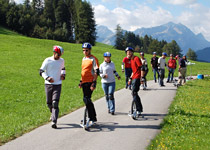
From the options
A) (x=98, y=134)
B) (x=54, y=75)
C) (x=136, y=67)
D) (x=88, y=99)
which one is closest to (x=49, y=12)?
(x=136, y=67)

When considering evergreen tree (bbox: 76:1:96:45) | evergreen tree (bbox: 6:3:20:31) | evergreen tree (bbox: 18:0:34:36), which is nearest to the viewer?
evergreen tree (bbox: 76:1:96:45)

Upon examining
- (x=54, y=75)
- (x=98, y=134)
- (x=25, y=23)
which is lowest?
(x=98, y=134)

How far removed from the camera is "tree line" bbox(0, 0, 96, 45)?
2872 inches

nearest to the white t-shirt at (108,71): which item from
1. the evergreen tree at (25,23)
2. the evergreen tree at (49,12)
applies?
the evergreen tree at (25,23)

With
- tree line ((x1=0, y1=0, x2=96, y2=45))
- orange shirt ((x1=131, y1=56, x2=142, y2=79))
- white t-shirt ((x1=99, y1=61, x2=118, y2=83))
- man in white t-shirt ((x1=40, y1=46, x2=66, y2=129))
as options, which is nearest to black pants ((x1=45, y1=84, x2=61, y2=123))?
man in white t-shirt ((x1=40, y1=46, x2=66, y2=129))

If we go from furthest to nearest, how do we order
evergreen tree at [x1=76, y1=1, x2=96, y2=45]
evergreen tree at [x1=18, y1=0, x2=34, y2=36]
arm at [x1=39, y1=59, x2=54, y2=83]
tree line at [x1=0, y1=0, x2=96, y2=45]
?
evergreen tree at [x1=18, y1=0, x2=34, y2=36] → tree line at [x1=0, y1=0, x2=96, y2=45] → evergreen tree at [x1=76, y1=1, x2=96, y2=45] → arm at [x1=39, y1=59, x2=54, y2=83]

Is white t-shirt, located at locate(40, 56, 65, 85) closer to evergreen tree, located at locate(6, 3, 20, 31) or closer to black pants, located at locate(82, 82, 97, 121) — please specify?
black pants, located at locate(82, 82, 97, 121)

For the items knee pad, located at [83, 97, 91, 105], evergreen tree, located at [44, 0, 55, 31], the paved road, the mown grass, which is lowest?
the paved road

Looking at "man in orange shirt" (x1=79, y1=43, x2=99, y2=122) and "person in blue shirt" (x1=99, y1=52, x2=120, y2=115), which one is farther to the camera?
"person in blue shirt" (x1=99, y1=52, x2=120, y2=115)

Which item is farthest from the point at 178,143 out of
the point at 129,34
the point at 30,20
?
the point at 129,34

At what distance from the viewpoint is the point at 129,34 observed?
14625 cm

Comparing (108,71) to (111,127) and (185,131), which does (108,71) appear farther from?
(185,131)

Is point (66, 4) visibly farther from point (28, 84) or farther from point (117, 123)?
point (117, 123)

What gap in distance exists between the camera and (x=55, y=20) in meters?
89.6
